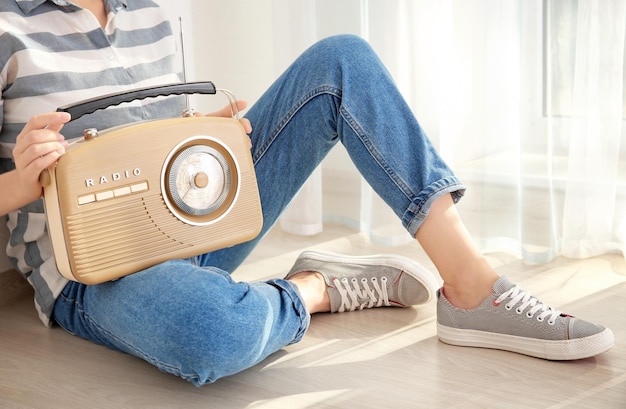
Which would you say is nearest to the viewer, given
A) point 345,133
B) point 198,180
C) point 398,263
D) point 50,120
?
point 50,120

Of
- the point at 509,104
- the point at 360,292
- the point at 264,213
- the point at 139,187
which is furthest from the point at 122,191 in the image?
the point at 509,104

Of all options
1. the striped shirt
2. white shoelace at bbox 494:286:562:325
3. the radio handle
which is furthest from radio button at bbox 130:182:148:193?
white shoelace at bbox 494:286:562:325

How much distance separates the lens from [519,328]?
1.11m

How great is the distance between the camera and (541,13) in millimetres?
1534

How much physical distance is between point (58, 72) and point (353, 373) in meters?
0.60

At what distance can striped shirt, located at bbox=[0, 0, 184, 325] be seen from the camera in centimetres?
115

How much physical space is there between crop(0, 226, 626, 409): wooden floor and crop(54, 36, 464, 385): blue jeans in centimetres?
4

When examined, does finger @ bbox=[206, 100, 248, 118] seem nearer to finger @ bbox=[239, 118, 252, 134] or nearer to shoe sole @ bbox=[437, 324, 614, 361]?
finger @ bbox=[239, 118, 252, 134]

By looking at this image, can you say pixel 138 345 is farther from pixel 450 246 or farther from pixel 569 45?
pixel 569 45

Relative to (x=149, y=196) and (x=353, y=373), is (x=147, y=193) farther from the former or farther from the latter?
(x=353, y=373)

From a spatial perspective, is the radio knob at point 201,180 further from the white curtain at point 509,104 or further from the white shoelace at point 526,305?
the white curtain at point 509,104

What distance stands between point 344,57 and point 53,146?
43 cm

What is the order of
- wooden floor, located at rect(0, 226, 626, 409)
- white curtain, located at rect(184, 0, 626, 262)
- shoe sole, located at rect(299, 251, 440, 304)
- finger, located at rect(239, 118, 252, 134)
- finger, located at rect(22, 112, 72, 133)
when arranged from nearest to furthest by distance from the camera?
finger, located at rect(22, 112, 72, 133) → wooden floor, located at rect(0, 226, 626, 409) → finger, located at rect(239, 118, 252, 134) → shoe sole, located at rect(299, 251, 440, 304) → white curtain, located at rect(184, 0, 626, 262)

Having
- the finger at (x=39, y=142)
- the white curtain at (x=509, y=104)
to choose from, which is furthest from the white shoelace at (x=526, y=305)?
the finger at (x=39, y=142)
